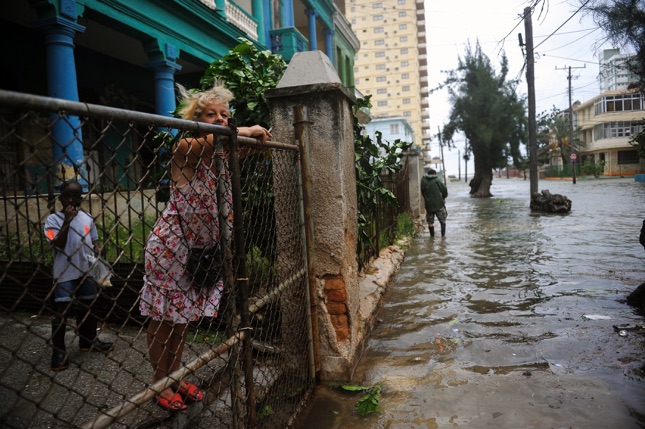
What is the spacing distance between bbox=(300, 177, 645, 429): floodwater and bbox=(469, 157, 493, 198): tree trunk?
18229 mm

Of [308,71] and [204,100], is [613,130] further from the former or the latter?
[204,100]

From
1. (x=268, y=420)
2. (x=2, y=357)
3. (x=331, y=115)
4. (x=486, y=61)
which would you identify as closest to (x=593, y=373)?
(x=268, y=420)

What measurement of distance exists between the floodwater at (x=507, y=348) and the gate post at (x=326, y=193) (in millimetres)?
302

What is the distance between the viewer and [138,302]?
232 centimetres

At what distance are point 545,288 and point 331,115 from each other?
3675mm

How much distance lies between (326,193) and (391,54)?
70130 mm

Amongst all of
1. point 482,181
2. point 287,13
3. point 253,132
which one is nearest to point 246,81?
point 253,132

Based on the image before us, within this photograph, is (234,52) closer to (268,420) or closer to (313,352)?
(313,352)

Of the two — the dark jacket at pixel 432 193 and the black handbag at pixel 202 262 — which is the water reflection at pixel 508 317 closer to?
the black handbag at pixel 202 262

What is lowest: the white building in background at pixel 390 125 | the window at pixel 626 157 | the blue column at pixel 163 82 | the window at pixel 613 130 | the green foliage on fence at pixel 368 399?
the green foliage on fence at pixel 368 399

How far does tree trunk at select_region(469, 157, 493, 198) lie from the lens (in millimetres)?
24547

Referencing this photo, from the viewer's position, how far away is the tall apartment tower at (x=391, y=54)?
67000mm

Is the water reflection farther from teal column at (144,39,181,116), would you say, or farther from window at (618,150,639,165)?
window at (618,150,639,165)

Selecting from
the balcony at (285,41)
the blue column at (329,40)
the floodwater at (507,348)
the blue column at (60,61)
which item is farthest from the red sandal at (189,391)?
the blue column at (329,40)
